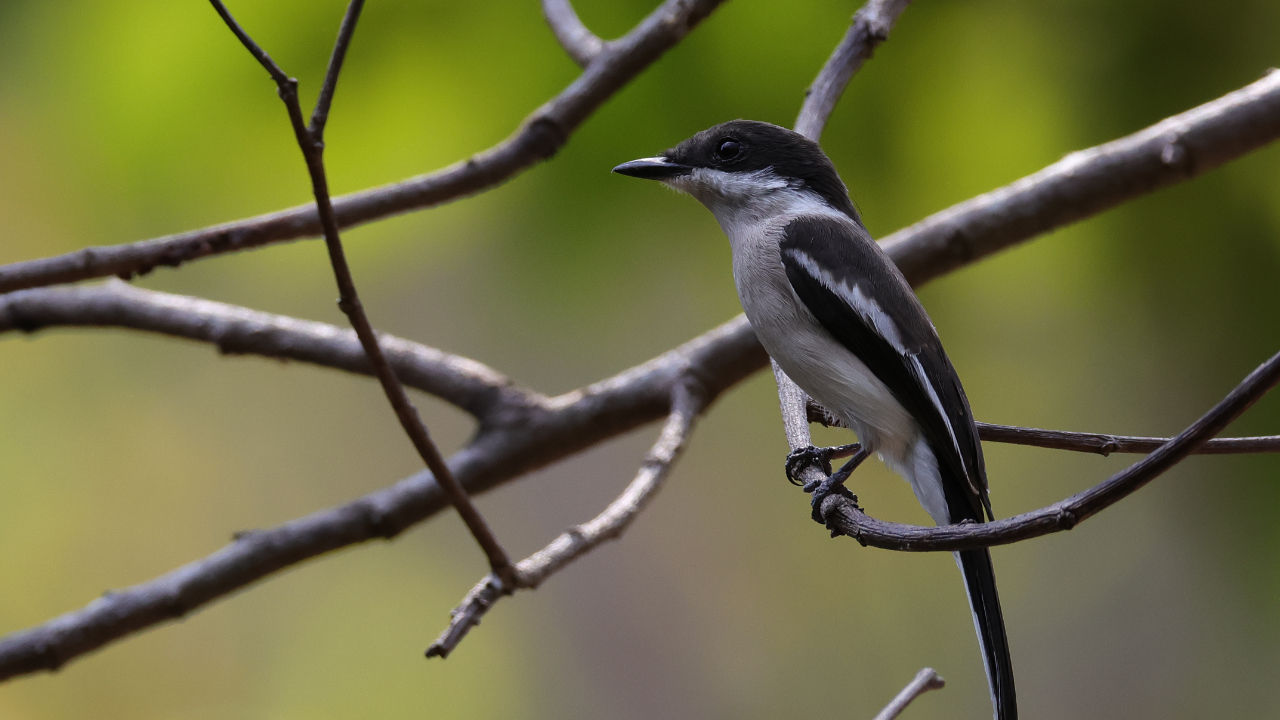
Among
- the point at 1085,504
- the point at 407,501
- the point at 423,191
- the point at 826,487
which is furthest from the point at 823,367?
the point at 407,501

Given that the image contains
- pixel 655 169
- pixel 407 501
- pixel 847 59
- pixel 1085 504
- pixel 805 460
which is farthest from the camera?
pixel 407 501

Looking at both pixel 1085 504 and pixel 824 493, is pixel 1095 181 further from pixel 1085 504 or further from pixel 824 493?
Answer: pixel 1085 504

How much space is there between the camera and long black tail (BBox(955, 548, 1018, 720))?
2.53 ft

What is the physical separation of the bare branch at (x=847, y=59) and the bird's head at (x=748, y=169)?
10 cm

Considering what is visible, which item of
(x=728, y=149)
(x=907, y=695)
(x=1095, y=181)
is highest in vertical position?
(x=1095, y=181)

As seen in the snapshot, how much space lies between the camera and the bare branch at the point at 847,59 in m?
1.20

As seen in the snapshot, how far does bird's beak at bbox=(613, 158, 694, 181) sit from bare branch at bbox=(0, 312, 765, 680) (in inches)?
12.9

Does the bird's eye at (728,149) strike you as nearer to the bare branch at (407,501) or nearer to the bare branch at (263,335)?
the bare branch at (407,501)

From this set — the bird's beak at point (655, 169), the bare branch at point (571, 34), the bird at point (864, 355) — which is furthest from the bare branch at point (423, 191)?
the bird at point (864, 355)

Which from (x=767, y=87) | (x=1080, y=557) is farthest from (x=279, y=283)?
(x=1080, y=557)

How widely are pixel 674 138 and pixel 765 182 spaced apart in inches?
35.3

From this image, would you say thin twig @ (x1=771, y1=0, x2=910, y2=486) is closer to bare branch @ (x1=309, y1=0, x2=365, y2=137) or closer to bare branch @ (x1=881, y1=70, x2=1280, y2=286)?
bare branch @ (x1=881, y1=70, x2=1280, y2=286)

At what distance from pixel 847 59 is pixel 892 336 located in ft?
1.49

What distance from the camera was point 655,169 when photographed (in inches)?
43.2
